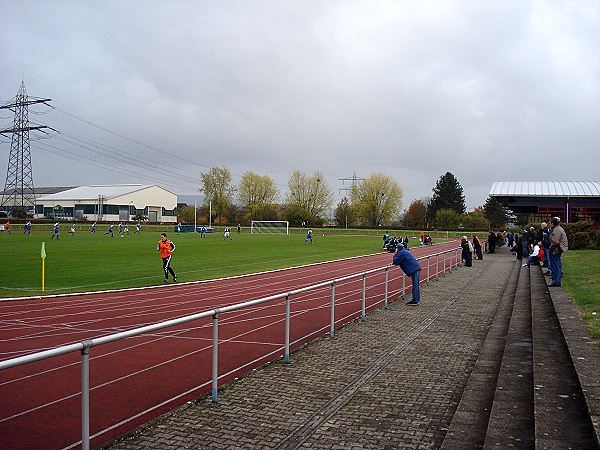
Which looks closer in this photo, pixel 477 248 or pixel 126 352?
pixel 126 352

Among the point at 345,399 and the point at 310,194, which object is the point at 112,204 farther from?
the point at 345,399

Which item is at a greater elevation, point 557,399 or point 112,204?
point 112,204

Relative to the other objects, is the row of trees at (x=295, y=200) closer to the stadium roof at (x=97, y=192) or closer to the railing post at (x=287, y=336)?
the stadium roof at (x=97, y=192)

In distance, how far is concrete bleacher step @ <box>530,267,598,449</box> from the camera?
15.0 feet

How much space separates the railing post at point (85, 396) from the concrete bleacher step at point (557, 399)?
341cm

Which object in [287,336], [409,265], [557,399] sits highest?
[409,265]

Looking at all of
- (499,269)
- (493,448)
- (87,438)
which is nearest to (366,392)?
(493,448)

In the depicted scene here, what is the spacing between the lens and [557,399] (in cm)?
559

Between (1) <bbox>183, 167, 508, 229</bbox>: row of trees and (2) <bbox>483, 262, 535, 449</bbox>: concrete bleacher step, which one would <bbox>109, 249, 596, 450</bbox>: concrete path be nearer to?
(2) <bbox>483, 262, 535, 449</bbox>: concrete bleacher step

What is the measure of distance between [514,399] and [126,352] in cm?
394

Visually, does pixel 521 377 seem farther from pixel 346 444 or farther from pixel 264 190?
pixel 264 190

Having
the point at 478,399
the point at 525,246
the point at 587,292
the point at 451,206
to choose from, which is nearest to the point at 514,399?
the point at 478,399

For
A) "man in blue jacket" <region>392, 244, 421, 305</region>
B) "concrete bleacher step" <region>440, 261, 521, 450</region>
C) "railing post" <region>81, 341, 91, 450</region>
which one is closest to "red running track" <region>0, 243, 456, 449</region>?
"railing post" <region>81, 341, 91, 450</region>

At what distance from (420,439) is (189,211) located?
11604cm
